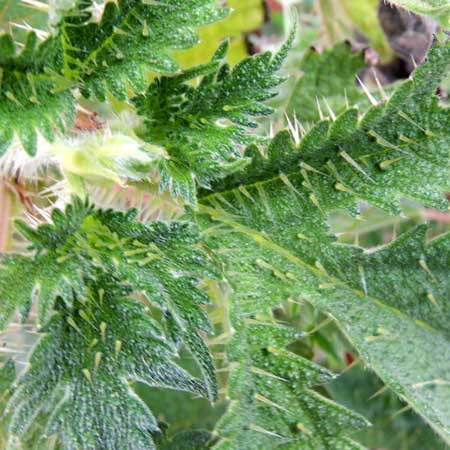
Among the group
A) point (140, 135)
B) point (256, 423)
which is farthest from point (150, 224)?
point (256, 423)

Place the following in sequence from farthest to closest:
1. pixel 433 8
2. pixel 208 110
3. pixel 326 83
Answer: pixel 326 83 → pixel 208 110 → pixel 433 8

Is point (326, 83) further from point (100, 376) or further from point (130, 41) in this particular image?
point (100, 376)

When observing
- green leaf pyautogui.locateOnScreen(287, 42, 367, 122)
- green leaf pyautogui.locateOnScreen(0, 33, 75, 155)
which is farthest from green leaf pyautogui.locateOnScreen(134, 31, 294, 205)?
green leaf pyautogui.locateOnScreen(287, 42, 367, 122)

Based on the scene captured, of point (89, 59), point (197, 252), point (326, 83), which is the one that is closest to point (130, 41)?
point (89, 59)

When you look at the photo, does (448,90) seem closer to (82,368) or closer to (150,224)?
(150,224)

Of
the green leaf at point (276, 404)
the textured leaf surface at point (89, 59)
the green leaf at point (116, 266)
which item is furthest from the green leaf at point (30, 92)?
the green leaf at point (276, 404)

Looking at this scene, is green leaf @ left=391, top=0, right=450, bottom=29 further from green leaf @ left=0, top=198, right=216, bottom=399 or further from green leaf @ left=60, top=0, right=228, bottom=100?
green leaf @ left=0, top=198, right=216, bottom=399
